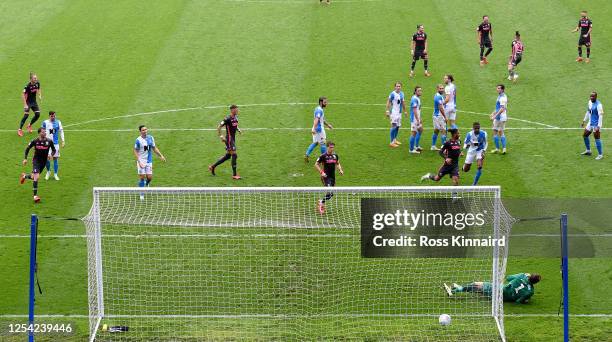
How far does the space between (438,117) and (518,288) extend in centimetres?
998

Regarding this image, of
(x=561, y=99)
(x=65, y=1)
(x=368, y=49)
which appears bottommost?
(x=561, y=99)

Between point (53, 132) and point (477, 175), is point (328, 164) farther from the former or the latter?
point (53, 132)

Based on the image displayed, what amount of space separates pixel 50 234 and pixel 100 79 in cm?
1339

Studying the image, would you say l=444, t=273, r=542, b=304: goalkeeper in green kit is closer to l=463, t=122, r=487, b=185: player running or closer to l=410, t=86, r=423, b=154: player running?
l=463, t=122, r=487, b=185: player running

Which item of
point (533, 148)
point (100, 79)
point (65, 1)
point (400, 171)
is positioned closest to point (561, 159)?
point (533, 148)

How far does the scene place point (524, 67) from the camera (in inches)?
1476

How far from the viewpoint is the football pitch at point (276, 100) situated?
22.7 meters

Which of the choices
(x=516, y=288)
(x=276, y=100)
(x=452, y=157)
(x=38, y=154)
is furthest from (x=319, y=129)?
(x=516, y=288)

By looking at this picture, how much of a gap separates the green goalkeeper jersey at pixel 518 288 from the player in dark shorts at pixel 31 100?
1701 centimetres

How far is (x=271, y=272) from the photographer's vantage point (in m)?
21.4

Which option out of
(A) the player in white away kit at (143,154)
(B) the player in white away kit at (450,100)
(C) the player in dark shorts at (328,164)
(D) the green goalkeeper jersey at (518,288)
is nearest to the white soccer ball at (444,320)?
(D) the green goalkeeper jersey at (518,288)

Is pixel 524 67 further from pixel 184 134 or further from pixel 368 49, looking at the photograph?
pixel 184 134

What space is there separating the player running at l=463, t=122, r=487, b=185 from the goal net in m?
3.97

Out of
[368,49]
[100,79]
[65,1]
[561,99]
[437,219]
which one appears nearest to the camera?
[437,219]
